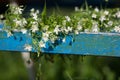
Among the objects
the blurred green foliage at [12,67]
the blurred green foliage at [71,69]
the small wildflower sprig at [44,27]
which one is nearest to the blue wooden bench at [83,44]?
the small wildflower sprig at [44,27]

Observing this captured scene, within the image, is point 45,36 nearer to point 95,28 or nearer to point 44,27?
point 44,27

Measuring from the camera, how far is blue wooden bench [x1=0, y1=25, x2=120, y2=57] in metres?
1.91

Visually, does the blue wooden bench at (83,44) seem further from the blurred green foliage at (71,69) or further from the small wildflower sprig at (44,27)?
the blurred green foliage at (71,69)

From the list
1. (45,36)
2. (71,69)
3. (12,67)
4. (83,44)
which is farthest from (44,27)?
(12,67)

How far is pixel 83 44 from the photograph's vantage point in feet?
6.36

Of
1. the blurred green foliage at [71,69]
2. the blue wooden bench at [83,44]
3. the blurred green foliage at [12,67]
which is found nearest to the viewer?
the blue wooden bench at [83,44]

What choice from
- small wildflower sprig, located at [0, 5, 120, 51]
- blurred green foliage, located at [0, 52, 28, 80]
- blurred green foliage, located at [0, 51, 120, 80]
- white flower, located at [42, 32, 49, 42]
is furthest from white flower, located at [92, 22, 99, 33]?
blurred green foliage, located at [0, 52, 28, 80]

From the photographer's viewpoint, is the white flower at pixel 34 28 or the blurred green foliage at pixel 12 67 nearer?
the white flower at pixel 34 28

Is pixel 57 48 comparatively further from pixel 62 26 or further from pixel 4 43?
pixel 4 43

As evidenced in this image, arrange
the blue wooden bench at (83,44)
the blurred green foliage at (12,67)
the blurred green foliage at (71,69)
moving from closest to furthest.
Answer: the blue wooden bench at (83,44), the blurred green foliage at (71,69), the blurred green foliage at (12,67)

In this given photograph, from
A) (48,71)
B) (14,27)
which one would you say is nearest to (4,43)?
(14,27)

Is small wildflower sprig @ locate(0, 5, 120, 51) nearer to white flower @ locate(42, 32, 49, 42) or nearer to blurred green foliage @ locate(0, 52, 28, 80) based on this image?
white flower @ locate(42, 32, 49, 42)

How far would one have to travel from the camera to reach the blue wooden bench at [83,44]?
191 cm

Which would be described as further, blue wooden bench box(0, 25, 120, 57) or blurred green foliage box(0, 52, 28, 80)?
blurred green foliage box(0, 52, 28, 80)
